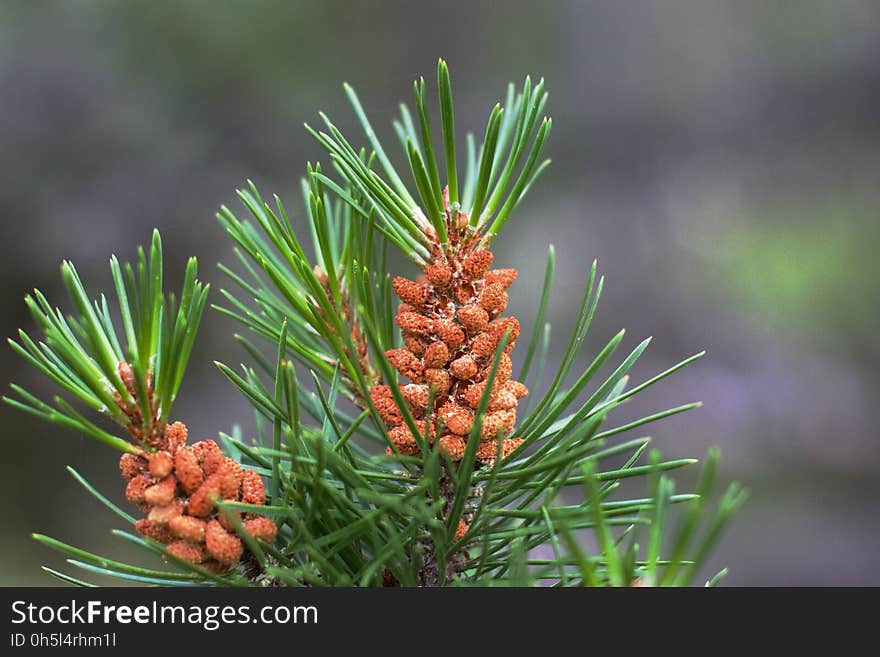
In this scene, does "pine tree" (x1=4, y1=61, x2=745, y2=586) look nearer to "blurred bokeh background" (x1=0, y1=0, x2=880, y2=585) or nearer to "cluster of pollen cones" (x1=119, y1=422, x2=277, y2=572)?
"cluster of pollen cones" (x1=119, y1=422, x2=277, y2=572)

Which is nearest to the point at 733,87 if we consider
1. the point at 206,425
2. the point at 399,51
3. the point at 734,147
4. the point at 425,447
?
the point at 734,147

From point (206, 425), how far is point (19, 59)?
78 cm

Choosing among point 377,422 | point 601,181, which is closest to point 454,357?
point 377,422

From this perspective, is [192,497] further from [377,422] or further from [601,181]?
[601,181]

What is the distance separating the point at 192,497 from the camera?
0.30 m

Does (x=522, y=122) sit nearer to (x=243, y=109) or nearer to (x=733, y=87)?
(x=243, y=109)

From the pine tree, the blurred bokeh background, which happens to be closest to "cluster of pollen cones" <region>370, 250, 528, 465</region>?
the pine tree

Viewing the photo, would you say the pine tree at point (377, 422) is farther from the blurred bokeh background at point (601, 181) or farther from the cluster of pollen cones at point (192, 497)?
the blurred bokeh background at point (601, 181)

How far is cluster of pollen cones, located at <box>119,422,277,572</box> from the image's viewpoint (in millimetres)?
296

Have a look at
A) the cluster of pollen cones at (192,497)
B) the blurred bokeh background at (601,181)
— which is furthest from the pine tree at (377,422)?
the blurred bokeh background at (601,181)

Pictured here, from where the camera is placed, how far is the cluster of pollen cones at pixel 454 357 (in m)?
0.34

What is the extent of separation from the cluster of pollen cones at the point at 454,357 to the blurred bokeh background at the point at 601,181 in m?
1.21

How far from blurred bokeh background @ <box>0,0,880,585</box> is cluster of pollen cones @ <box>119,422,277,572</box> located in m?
1.25

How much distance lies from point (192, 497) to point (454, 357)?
126 millimetres
